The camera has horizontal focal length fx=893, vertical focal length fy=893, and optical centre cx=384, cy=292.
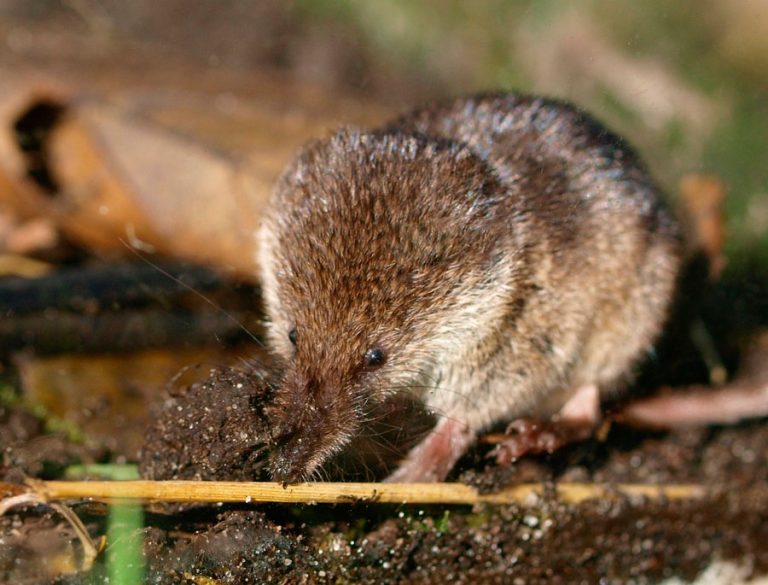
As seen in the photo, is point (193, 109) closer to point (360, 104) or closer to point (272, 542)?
point (360, 104)

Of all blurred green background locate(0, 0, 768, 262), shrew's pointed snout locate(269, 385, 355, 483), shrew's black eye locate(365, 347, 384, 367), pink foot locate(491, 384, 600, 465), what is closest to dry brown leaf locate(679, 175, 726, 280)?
blurred green background locate(0, 0, 768, 262)

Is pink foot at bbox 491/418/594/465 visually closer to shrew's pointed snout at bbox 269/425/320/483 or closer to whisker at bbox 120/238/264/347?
shrew's pointed snout at bbox 269/425/320/483

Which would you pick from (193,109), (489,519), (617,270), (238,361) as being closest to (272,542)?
(238,361)

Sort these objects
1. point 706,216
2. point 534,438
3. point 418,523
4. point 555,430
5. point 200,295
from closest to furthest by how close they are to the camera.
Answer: point 418,523
point 534,438
point 555,430
point 200,295
point 706,216

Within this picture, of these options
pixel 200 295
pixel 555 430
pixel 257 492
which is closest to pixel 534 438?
pixel 555 430

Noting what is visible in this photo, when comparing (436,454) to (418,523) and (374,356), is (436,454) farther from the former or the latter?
(374,356)

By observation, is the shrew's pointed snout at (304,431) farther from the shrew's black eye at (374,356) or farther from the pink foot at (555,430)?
the pink foot at (555,430)

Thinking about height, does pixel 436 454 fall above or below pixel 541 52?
below

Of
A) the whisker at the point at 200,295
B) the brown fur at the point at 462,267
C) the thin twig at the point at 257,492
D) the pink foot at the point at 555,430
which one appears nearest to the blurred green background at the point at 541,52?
the brown fur at the point at 462,267
